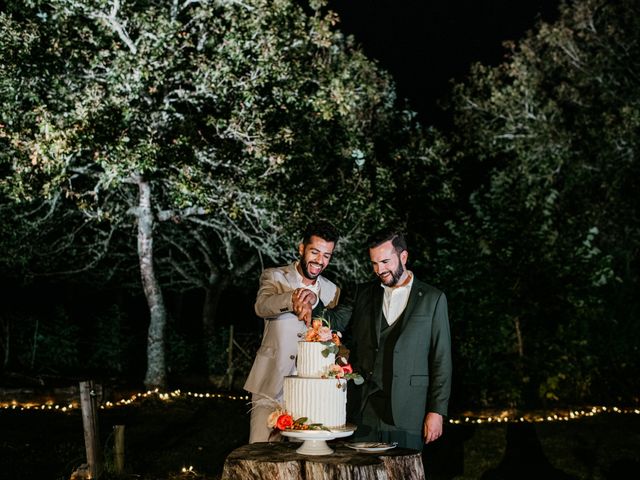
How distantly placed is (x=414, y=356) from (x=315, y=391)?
0.93 meters

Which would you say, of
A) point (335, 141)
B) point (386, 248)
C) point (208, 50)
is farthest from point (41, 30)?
point (386, 248)

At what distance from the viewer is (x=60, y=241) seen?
1534 cm

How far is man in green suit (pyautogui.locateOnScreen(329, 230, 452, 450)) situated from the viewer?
467cm

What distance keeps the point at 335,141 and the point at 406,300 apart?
10.1 m

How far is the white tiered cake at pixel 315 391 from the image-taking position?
402 cm

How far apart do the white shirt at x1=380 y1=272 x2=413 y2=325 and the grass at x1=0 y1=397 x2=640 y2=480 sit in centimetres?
361

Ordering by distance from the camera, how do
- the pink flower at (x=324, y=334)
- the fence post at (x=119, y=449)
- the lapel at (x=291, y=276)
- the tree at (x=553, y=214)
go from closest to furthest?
the pink flower at (x=324, y=334), the lapel at (x=291, y=276), the fence post at (x=119, y=449), the tree at (x=553, y=214)

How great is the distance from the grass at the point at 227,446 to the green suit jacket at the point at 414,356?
11.3 feet

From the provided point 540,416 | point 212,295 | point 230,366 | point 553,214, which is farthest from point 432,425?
point 212,295

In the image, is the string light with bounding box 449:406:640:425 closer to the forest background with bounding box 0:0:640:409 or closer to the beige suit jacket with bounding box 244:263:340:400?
the forest background with bounding box 0:0:640:409

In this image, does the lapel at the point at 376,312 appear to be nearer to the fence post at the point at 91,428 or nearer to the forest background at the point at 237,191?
the fence post at the point at 91,428

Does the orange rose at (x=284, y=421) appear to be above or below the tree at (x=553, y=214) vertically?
below

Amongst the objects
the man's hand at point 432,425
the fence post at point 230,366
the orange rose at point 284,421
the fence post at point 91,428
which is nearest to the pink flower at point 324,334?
the orange rose at point 284,421

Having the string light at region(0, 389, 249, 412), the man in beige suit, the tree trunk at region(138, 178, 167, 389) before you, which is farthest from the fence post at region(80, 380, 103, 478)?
the tree trunk at region(138, 178, 167, 389)
